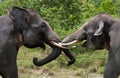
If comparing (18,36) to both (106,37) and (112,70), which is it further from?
(112,70)

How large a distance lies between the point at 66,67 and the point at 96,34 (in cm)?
410

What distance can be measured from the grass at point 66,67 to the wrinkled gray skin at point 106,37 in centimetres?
293

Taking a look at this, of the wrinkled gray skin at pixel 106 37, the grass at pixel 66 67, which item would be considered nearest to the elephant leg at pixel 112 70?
the wrinkled gray skin at pixel 106 37

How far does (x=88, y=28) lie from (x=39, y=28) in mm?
766

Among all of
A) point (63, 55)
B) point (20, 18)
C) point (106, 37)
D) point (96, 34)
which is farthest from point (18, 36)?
point (63, 55)

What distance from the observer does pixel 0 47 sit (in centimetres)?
691

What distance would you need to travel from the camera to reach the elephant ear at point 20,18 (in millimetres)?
7175

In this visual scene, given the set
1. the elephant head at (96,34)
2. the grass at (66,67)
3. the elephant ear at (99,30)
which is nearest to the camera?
the elephant ear at (99,30)

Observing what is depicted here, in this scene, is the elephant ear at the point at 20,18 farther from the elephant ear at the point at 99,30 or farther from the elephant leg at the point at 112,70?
the elephant leg at the point at 112,70

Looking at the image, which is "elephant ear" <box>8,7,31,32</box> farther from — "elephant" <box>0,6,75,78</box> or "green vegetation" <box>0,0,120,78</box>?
"green vegetation" <box>0,0,120,78</box>

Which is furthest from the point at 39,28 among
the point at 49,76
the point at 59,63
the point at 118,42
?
the point at 59,63

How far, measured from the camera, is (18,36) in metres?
7.16

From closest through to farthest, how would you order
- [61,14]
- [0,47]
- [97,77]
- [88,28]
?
[0,47], [88,28], [97,77], [61,14]

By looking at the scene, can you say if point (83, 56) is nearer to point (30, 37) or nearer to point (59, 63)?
point (59, 63)
